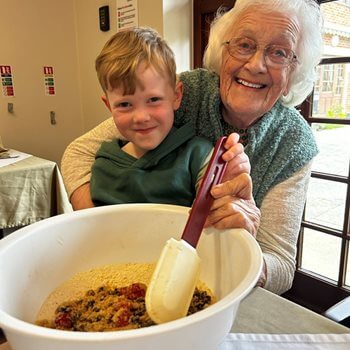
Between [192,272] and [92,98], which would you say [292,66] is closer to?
[192,272]

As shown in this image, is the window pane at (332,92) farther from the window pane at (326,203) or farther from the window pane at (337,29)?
the window pane at (326,203)

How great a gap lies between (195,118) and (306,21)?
351mm

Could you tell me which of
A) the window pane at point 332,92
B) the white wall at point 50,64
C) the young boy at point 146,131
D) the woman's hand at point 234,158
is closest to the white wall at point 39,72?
the white wall at point 50,64

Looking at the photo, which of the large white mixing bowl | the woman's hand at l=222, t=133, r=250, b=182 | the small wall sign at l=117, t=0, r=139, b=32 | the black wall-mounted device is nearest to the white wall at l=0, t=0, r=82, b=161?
the black wall-mounted device

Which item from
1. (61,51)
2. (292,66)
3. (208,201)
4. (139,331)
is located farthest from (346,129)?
(61,51)

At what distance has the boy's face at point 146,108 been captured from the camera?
0.72 metres

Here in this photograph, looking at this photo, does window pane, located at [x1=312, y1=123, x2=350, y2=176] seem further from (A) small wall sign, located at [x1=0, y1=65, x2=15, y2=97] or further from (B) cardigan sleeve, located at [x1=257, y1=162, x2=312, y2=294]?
(A) small wall sign, located at [x1=0, y1=65, x2=15, y2=97]

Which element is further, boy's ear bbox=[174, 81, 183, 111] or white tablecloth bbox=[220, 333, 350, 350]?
boy's ear bbox=[174, 81, 183, 111]

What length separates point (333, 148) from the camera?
66.2 inches

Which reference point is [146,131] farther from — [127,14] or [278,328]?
[127,14]

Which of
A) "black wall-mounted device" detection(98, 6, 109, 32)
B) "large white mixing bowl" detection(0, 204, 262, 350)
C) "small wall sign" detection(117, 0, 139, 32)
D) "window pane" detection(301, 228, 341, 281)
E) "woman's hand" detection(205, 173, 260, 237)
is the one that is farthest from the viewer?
"black wall-mounted device" detection(98, 6, 109, 32)

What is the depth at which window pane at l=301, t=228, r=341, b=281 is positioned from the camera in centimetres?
179

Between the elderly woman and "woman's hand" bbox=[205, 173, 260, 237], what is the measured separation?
153 millimetres

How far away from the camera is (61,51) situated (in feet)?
9.96
